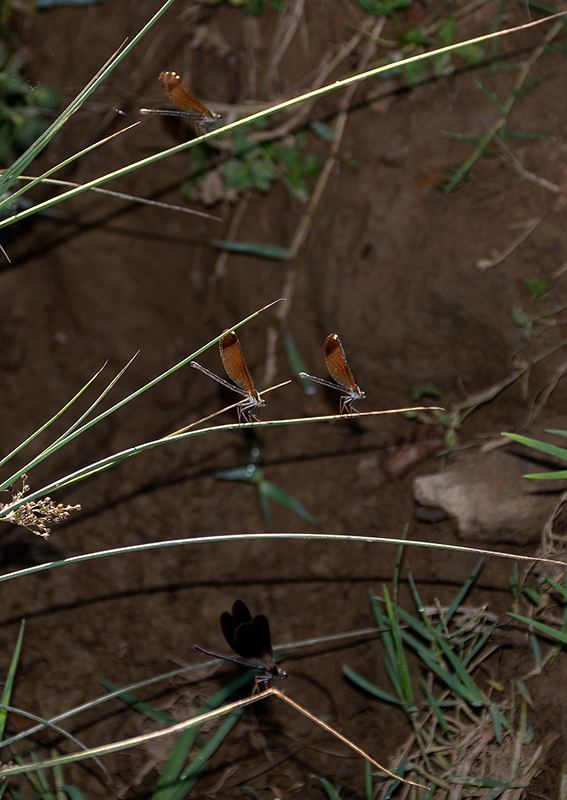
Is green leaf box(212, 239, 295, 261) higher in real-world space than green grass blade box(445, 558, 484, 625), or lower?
higher

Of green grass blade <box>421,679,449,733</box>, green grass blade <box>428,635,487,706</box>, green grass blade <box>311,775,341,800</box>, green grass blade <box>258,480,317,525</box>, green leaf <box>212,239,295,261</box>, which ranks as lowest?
green grass blade <box>311,775,341,800</box>

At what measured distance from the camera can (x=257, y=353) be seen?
2506 mm

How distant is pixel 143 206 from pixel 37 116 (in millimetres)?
573

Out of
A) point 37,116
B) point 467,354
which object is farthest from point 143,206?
point 467,354

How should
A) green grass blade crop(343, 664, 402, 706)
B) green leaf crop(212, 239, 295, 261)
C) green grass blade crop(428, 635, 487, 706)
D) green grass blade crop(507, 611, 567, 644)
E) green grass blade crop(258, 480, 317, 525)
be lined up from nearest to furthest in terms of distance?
green grass blade crop(507, 611, 567, 644) → green grass blade crop(428, 635, 487, 706) → green grass blade crop(343, 664, 402, 706) → green grass blade crop(258, 480, 317, 525) → green leaf crop(212, 239, 295, 261)

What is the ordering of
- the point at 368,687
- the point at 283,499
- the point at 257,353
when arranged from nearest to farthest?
the point at 368,687 < the point at 283,499 < the point at 257,353

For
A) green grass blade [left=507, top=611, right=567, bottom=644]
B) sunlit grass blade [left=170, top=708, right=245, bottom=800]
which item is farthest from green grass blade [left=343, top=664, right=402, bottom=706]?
green grass blade [left=507, top=611, right=567, bottom=644]

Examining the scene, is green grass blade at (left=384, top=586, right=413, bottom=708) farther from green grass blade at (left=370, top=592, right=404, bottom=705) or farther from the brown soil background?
the brown soil background

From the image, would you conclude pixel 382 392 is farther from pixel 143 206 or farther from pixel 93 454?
pixel 143 206

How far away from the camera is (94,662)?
6.86 ft

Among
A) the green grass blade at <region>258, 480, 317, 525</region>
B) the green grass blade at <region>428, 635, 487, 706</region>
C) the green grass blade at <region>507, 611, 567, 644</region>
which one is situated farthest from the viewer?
the green grass blade at <region>258, 480, 317, 525</region>

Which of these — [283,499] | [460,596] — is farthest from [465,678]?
[283,499]

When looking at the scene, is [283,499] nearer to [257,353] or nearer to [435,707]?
[257,353]

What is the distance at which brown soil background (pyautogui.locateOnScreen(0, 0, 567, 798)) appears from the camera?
2.00 meters
